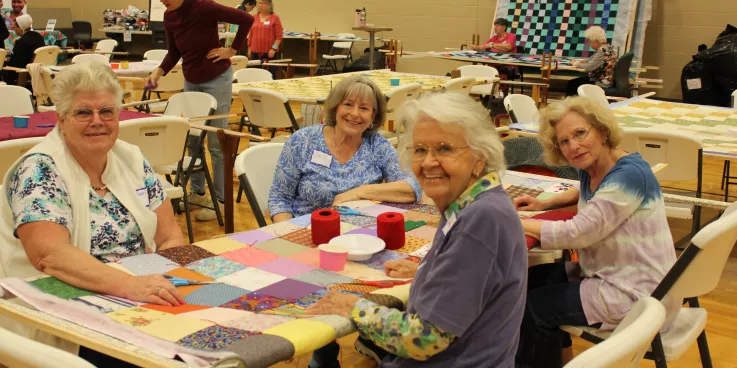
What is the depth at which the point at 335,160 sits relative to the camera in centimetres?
304

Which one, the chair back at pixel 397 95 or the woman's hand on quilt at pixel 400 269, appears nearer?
the woman's hand on quilt at pixel 400 269

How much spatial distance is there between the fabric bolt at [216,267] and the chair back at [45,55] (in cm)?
698

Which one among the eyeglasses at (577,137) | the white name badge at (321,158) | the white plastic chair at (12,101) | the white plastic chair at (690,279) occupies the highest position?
the eyeglasses at (577,137)

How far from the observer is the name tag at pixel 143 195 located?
2.37 metres

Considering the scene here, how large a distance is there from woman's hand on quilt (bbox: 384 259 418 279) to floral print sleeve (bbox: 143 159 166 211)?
893 millimetres

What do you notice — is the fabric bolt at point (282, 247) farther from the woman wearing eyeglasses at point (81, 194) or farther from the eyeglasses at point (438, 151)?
the eyeglasses at point (438, 151)

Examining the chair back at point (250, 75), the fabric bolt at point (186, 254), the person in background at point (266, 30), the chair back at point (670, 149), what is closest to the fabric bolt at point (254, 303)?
the fabric bolt at point (186, 254)

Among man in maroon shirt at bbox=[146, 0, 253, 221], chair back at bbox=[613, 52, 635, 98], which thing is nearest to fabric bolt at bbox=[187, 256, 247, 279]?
man in maroon shirt at bbox=[146, 0, 253, 221]

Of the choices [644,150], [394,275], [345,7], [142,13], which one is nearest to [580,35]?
[345,7]

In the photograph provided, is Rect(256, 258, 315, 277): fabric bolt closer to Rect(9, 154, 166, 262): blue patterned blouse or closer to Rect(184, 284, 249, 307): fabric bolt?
Rect(184, 284, 249, 307): fabric bolt

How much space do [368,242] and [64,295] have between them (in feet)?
2.87

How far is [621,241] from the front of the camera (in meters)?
2.30

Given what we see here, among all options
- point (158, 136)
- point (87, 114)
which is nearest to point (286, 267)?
point (87, 114)

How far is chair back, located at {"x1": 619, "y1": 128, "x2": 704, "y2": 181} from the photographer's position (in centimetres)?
370
